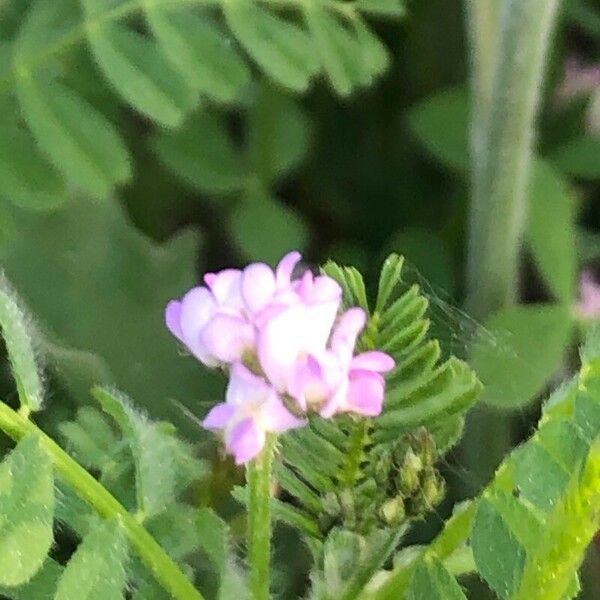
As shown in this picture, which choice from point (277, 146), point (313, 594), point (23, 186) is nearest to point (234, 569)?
point (313, 594)

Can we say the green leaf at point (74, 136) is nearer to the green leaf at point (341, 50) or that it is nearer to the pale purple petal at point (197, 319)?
the green leaf at point (341, 50)

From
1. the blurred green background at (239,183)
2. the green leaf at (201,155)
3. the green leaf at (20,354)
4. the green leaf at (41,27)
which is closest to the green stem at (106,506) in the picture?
the green leaf at (20,354)

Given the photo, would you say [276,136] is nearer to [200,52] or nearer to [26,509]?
[200,52]

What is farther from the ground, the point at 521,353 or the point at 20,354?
the point at 20,354

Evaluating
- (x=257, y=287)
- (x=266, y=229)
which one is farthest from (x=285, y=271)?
(x=266, y=229)

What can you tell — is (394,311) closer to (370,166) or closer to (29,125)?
(29,125)

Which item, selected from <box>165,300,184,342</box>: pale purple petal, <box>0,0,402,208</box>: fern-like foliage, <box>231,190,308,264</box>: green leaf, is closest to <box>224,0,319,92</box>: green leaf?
<box>0,0,402,208</box>: fern-like foliage

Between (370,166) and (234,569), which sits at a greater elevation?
(234,569)
